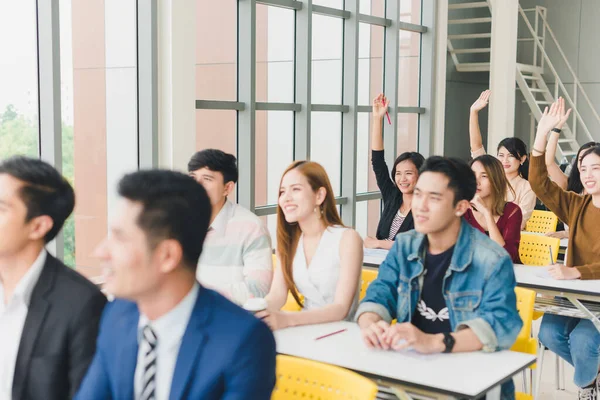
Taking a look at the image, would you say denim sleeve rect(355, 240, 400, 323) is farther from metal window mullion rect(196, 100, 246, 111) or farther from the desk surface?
metal window mullion rect(196, 100, 246, 111)

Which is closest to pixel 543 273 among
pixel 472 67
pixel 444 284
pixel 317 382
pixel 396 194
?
pixel 396 194

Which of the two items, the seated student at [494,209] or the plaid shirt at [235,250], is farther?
the seated student at [494,209]

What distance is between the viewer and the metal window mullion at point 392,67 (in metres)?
Answer: 7.23

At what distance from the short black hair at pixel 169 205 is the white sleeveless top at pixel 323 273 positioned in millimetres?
1693

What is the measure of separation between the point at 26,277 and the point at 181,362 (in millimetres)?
667

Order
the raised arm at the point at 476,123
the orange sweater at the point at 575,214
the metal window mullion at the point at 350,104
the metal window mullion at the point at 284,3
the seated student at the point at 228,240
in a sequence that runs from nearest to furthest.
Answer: the seated student at the point at 228,240 < the orange sweater at the point at 575,214 < the metal window mullion at the point at 284,3 < the raised arm at the point at 476,123 < the metal window mullion at the point at 350,104

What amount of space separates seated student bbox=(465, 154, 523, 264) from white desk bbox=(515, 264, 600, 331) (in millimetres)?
557

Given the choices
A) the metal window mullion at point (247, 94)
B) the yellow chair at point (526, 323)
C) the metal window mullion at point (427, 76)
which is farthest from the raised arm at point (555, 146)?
the metal window mullion at point (427, 76)

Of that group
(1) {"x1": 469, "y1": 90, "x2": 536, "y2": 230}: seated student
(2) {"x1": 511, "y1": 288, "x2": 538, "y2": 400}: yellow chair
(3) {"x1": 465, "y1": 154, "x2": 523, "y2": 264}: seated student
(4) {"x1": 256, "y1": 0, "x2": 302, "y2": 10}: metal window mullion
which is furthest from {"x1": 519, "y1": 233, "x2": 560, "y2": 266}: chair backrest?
(4) {"x1": 256, "y1": 0, "x2": 302, "y2": 10}: metal window mullion

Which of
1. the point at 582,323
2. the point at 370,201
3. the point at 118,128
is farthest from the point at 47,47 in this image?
the point at 370,201

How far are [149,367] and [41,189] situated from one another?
→ 705 millimetres

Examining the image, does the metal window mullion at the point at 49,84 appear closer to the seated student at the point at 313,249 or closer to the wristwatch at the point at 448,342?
the seated student at the point at 313,249

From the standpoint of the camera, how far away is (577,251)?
4.04 meters

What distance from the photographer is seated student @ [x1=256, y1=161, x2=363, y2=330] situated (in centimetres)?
Answer: 311
